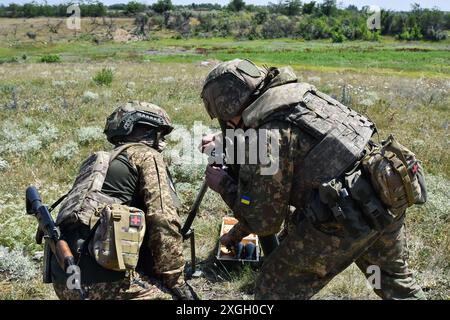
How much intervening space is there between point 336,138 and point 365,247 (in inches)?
34.7

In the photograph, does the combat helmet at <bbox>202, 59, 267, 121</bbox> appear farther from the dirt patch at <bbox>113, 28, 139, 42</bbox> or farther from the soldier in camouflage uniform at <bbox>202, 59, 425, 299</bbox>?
the dirt patch at <bbox>113, 28, 139, 42</bbox>

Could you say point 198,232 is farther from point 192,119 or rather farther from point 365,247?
point 192,119

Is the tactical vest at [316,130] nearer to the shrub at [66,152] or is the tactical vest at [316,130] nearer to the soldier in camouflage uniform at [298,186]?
the soldier in camouflage uniform at [298,186]

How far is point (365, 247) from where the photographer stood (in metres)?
3.48

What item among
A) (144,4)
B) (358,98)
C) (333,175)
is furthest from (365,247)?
(144,4)

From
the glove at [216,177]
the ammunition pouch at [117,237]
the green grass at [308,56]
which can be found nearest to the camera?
the ammunition pouch at [117,237]

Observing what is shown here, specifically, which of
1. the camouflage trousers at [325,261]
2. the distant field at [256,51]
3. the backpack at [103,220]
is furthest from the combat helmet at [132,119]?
the distant field at [256,51]

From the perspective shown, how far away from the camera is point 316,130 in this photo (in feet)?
10.8

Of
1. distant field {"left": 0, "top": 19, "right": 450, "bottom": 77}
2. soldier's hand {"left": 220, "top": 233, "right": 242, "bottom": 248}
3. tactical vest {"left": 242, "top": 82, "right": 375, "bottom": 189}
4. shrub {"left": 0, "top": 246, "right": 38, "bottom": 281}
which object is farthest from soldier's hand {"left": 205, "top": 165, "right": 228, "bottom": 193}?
distant field {"left": 0, "top": 19, "right": 450, "bottom": 77}

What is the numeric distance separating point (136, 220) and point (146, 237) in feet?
1.45

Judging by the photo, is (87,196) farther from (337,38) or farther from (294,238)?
(337,38)

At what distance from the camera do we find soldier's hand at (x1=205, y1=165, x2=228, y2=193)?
3.76 meters

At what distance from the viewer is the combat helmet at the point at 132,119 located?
3868mm

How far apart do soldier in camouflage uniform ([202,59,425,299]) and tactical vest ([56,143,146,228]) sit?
0.95 metres
